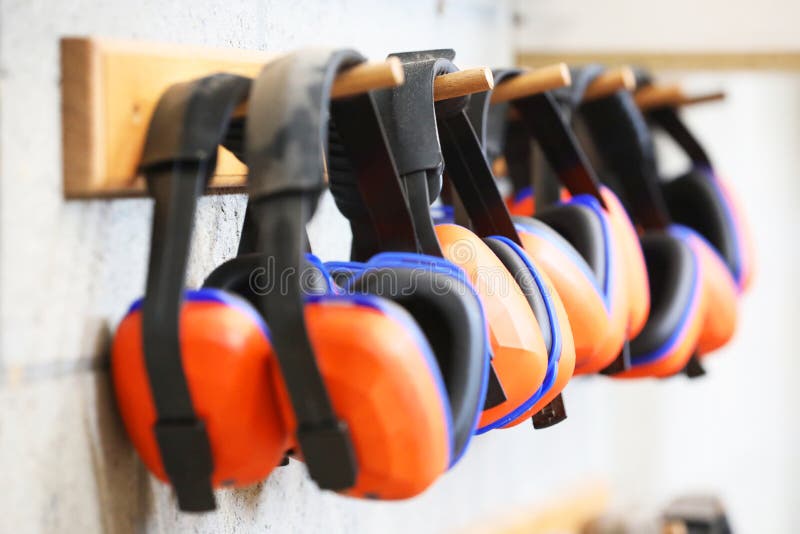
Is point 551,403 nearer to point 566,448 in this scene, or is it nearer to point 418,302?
point 418,302

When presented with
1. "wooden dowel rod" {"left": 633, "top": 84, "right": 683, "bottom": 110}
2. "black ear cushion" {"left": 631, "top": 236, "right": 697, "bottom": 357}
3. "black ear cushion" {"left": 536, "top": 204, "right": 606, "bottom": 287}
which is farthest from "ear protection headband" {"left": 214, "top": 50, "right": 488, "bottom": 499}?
"wooden dowel rod" {"left": 633, "top": 84, "right": 683, "bottom": 110}

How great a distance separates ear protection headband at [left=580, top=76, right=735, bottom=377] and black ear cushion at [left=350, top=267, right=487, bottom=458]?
302mm

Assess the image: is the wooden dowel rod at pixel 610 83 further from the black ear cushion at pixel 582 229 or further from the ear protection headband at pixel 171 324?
the ear protection headband at pixel 171 324

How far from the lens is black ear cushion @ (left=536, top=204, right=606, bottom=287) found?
67 centimetres

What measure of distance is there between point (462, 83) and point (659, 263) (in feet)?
1.15

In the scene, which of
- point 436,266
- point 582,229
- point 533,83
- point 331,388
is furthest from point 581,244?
point 331,388

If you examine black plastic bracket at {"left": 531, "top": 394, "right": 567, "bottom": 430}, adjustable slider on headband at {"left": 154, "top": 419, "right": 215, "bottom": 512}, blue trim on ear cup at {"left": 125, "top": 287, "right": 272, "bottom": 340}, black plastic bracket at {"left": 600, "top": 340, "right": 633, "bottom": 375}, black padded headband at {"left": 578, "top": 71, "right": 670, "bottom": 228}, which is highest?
black padded headband at {"left": 578, "top": 71, "right": 670, "bottom": 228}

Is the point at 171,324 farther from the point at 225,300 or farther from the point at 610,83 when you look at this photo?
the point at 610,83

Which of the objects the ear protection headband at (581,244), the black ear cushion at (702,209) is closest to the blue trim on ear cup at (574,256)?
the ear protection headband at (581,244)

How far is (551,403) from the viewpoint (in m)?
0.65

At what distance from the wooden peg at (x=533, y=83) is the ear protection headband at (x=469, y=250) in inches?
4.3

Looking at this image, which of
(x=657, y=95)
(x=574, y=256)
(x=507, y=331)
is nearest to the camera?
(x=507, y=331)

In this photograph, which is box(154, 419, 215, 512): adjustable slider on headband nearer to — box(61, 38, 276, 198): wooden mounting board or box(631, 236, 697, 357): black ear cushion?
box(61, 38, 276, 198): wooden mounting board

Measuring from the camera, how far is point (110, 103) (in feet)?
1.53
